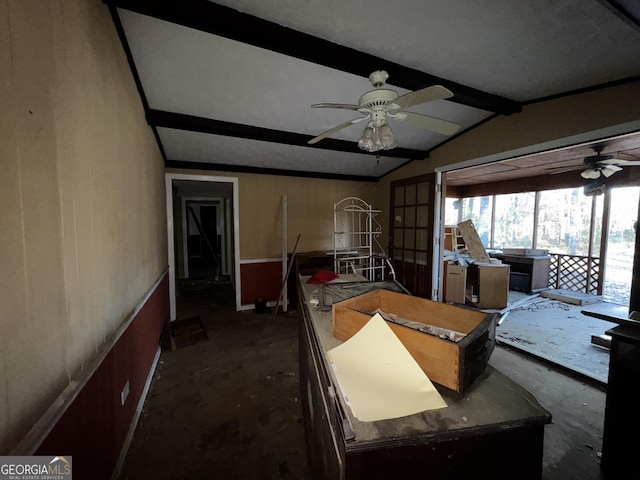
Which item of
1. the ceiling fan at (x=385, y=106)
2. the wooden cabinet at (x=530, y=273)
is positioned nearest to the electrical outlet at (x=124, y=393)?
the ceiling fan at (x=385, y=106)

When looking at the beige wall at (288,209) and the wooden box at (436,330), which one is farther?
the beige wall at (288,209)

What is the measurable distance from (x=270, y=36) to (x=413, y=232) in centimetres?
301

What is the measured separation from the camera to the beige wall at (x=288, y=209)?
395cm

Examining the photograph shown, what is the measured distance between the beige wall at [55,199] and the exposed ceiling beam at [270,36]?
30cm

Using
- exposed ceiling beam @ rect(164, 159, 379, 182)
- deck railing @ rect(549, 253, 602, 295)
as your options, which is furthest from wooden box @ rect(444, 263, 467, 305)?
deck railing @ rect(549, 253, 602, 295)

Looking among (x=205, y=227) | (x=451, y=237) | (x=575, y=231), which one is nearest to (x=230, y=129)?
(x=451, y=237)

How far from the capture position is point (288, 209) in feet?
13.8

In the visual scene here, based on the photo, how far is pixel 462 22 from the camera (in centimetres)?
141

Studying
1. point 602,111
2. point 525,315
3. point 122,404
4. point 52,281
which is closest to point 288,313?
point 122,404

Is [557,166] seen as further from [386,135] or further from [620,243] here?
[386,135]

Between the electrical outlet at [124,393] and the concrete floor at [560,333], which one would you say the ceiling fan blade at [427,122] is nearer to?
the concrete floor at [560,333]

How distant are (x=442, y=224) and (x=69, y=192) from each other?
3.56 m

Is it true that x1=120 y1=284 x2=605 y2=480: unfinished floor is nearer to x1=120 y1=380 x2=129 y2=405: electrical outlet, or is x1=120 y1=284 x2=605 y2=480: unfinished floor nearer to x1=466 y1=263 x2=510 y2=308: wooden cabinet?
x1=120 y1=380 x2=129 y2=405: electrical outlet

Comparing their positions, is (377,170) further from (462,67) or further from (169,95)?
(169,95)
